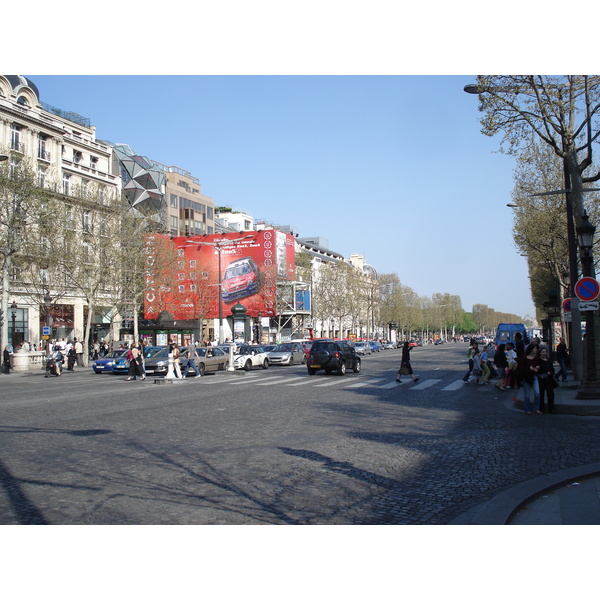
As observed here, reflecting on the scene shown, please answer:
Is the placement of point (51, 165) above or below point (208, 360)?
above

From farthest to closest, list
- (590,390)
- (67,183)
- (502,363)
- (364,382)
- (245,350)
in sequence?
(67,183) < (245,350) < (364,382) < (502,363) < (590,390)

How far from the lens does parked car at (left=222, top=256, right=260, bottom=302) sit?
71125mm

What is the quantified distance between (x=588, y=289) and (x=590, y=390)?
8.77 ft

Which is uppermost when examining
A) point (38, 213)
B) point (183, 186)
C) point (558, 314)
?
point (183, 186)

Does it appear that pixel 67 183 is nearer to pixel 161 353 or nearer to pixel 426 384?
pixel 161 353

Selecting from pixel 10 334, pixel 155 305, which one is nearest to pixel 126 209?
pixel 10 334

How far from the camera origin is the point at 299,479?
766 cm

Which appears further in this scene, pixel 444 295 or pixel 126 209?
pixel 444 295

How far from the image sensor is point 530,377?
14367mm

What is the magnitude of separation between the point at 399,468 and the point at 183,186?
8160cm

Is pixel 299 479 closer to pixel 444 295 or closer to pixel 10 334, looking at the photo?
pixel 10 334

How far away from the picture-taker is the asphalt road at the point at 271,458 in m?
6.34

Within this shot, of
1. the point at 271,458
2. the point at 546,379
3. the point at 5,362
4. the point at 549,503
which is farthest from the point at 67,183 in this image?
the point at 549,503

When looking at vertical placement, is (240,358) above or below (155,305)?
below
